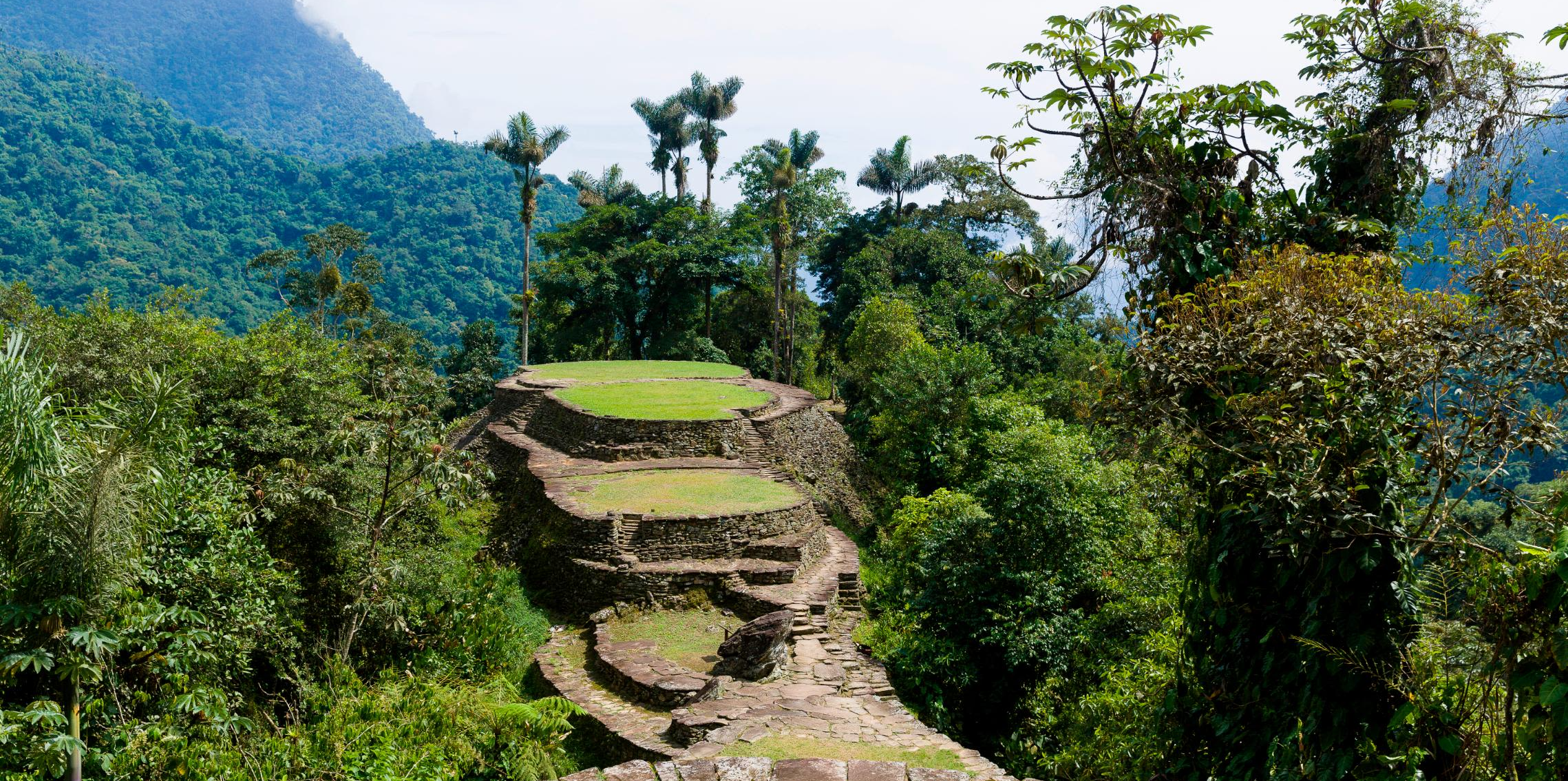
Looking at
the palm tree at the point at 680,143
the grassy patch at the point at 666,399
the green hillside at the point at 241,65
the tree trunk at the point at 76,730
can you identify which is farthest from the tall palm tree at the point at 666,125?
the green hillside at the point at 241,65

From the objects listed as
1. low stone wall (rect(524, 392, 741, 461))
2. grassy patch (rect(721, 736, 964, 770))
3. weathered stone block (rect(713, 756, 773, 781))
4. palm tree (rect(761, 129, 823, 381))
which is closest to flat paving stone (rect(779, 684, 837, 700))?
grassy patch (rect(721, 736, 964, 770))

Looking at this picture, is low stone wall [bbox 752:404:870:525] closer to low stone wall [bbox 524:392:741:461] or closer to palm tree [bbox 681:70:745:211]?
low stone wall [bbox 524:392:741:461]

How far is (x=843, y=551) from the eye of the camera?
1553cm

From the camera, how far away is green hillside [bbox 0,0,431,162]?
130250 millimetres

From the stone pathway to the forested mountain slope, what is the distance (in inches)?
1792

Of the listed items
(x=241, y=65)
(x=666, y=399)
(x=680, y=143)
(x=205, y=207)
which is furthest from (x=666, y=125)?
(x=241, y=65)

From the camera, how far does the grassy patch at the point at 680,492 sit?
577 inches

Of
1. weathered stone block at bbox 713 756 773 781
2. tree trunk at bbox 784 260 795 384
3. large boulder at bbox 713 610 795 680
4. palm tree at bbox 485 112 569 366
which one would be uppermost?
palm tree at bbox 485 112 569 366

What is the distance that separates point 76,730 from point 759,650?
20.7 ft

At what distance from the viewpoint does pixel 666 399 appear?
67.0 feet

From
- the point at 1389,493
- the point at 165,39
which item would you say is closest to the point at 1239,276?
the point at 1389,493

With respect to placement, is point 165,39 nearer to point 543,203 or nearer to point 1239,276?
point 543,203

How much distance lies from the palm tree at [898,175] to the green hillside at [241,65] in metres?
97.5

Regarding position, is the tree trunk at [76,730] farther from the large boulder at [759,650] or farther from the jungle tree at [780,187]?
the jungle tree at [780,187]
